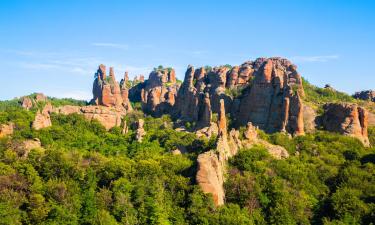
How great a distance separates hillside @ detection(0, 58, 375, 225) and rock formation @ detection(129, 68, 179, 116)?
45.0ft

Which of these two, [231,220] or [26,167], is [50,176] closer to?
[26,167]

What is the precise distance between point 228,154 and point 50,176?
67.6ft

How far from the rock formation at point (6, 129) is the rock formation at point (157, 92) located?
38.8 meters

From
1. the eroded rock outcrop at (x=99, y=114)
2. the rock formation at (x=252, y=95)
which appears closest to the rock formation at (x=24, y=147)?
the eroded rock outcrop at (x=99, y=114)

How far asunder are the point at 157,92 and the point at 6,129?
44.9m

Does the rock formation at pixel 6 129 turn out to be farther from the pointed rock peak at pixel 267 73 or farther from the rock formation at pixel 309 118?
the rock formation at pixel 309 118

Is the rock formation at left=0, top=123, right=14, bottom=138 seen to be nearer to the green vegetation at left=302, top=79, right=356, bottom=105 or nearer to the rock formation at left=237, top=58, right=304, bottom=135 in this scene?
the rock formation at left=237, top=58, right=304, bottom=135

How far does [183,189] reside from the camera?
48.9 meters

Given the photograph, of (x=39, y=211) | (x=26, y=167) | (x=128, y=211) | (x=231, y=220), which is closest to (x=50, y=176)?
(x=26, y=167)

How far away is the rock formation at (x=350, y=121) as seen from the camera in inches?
2751

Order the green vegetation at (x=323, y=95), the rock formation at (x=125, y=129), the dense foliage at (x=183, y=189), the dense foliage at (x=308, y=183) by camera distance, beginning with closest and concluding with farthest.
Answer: the dense foliage at (x=183, y=189), the dense foliage at (x=308, y=183), the green vegetation at (x=323, y=95), the rock formation at (x=125, y=129)

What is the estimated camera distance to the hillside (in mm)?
45750

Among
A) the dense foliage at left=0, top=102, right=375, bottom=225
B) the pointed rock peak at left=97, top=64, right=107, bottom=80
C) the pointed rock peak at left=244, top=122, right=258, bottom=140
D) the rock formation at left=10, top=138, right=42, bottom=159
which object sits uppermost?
the pointed rock peak at left=97, top=64, right=107, bottom=80

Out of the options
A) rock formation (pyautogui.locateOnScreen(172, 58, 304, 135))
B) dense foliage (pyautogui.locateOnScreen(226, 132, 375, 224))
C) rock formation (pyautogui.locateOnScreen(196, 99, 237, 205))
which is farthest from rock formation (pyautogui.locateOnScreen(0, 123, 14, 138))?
dense foliage (pyautogui.locateOnScreen(226, 132, 375, 224))
